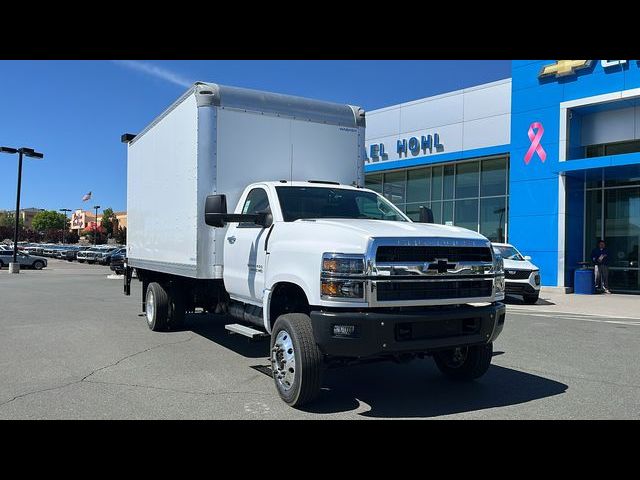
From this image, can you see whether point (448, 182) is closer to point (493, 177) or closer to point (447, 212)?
point (447, 212)

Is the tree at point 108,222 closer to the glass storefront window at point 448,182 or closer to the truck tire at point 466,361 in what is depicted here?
the glass storefront window at point 448,182

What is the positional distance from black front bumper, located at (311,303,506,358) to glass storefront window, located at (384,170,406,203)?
21.8 metres

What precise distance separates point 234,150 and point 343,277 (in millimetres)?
3092

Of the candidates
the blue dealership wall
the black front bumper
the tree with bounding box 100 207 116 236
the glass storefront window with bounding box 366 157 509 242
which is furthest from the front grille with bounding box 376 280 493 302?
the tree with bounding box 100 207 116 236

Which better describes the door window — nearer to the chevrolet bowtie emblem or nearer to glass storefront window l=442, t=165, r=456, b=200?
the chevrolet bowtie emblem

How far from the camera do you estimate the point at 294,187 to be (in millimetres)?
6395

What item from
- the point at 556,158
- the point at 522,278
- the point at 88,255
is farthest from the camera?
the point at 88,255

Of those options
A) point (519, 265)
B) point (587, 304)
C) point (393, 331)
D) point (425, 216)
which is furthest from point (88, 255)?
point (393, 331)

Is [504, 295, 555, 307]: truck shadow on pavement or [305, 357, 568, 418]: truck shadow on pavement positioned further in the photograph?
[504, 295, 555, 307]: truck shadow on pavement

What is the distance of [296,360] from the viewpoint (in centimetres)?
488

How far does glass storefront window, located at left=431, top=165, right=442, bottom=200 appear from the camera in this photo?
25103 mm

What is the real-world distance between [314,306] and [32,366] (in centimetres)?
406
